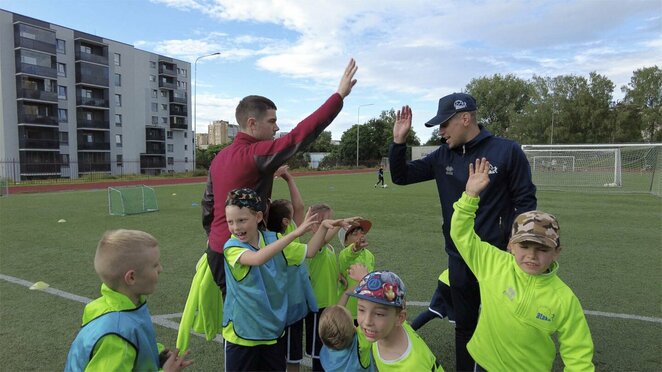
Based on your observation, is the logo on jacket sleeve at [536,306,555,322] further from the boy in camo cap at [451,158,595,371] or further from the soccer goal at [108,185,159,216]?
the soccer goal at [108,185,159,216]

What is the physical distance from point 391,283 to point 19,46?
55.3 meters

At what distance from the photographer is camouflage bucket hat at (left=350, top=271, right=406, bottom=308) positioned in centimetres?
216

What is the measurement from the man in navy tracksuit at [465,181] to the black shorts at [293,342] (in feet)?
3.77

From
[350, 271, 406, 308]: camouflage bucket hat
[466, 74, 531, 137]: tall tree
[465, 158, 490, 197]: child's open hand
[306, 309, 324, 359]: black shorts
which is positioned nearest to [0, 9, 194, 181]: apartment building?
[306, 309, 324, 359]: black shorts

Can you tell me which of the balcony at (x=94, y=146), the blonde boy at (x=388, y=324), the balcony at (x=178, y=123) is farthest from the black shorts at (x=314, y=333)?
the balcony at (x=178, y=123)

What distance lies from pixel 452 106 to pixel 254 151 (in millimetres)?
1415

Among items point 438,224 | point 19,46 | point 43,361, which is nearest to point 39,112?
point 19,46

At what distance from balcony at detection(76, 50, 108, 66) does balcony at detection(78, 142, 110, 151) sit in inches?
380

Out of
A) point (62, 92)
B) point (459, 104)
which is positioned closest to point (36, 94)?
point (62, 92)

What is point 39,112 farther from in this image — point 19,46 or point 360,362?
point 360,362

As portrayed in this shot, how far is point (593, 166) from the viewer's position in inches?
1055

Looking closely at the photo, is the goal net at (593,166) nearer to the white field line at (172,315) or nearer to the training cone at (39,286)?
the white field line at (172,315)

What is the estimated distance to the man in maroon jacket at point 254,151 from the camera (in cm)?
250

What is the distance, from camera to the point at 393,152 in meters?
3.45
